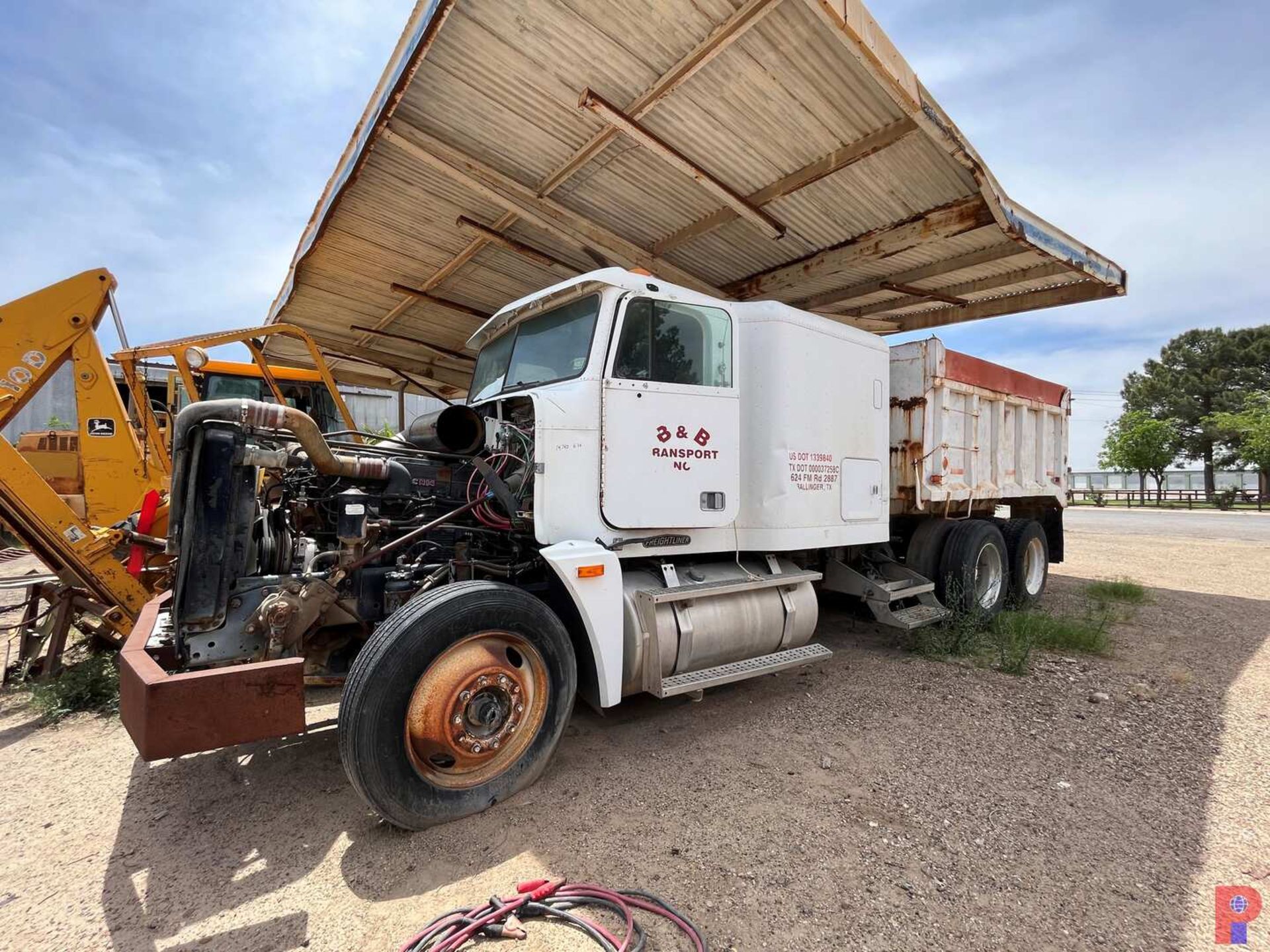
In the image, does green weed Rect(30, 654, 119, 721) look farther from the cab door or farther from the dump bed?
the dump bed

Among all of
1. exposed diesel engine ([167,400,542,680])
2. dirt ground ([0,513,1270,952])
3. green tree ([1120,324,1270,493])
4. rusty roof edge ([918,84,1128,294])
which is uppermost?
green tree ([1120,324,1270,493])

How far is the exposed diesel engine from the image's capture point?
113 inches

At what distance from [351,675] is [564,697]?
3.48ft

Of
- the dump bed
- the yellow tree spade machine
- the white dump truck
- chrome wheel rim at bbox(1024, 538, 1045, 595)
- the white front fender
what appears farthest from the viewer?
chrome wheel rim at bbox(1024, 538, 1045, 595)

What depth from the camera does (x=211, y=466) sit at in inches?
114

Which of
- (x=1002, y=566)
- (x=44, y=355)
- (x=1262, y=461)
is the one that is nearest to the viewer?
(x=44, y=355)

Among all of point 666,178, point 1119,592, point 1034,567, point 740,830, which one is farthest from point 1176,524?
point 740,830

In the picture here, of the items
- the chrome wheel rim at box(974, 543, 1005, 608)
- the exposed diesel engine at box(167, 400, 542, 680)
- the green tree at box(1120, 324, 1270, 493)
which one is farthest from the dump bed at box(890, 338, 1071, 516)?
the green tree at box(1120, 324, 1270, 493)

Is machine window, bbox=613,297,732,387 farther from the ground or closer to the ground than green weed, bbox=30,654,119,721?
farther from the ground

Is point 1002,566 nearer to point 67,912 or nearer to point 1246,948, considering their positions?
point 1246,948

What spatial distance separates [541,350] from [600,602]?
1786mm

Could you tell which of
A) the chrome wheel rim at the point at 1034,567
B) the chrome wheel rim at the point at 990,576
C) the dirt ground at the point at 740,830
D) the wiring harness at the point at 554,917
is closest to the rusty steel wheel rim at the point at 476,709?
the dirt ground at the point at 740,830

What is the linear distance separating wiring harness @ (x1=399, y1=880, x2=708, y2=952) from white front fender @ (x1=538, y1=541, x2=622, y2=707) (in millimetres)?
1053

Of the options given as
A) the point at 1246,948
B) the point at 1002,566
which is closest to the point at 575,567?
the point at 1246,948
